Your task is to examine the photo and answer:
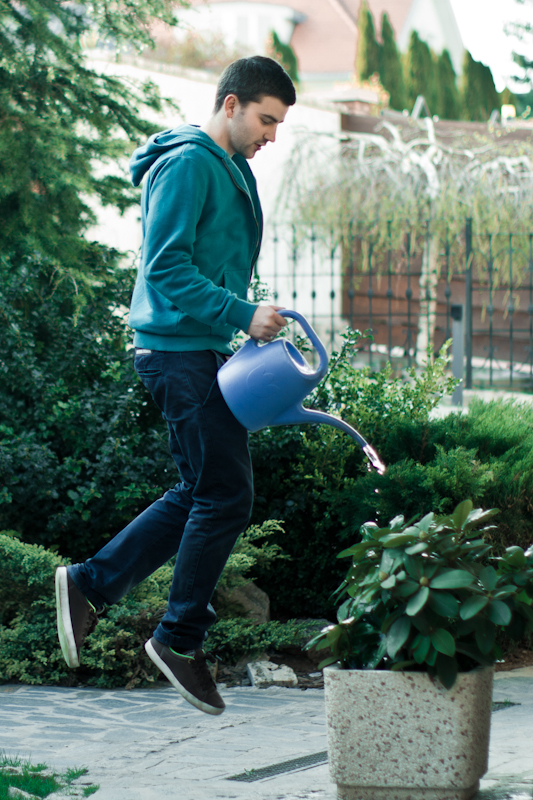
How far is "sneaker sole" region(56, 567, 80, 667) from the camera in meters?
2.55

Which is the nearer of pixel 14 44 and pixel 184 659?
pixel 184 659

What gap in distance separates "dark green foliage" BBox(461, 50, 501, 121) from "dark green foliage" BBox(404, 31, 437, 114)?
3.07 feet

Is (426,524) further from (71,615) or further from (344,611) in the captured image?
(71,615)

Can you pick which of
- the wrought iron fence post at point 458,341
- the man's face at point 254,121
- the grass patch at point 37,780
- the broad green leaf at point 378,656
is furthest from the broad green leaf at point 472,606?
the wrought iron fence post at point 458,341

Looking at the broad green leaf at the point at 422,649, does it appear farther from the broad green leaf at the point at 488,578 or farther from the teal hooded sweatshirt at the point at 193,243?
the teal hooded sweatshirt at the point at 193,243

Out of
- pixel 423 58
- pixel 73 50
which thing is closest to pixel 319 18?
pixel 423 58

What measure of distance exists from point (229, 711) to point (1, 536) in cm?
121

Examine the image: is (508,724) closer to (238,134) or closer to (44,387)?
(238,134)

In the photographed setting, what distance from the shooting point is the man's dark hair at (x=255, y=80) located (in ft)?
7.91

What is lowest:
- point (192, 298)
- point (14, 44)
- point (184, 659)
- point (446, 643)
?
point (184, 659)

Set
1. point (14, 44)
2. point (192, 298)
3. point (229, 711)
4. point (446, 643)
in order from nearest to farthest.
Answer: point (446, 643), point (192, 298), point (229, 711), point (14, 44)

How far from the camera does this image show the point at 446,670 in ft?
6.12

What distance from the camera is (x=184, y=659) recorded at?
2.42 meters

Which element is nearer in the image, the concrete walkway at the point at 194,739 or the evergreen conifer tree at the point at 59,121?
the concrete walkway at the point at 194,739
